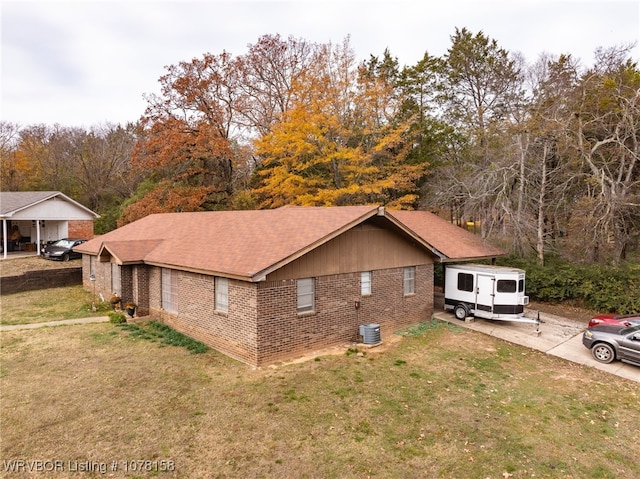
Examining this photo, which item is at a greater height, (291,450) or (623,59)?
(623,59)

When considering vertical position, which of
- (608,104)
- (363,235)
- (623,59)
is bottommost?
(363,235)

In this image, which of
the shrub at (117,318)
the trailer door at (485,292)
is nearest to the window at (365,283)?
the trailer door at (485,292)

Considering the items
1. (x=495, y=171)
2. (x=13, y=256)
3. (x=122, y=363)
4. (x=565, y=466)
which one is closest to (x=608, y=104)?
(x=495, y=171)

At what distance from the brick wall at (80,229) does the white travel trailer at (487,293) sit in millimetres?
29372

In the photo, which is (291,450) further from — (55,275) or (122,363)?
(55,275)

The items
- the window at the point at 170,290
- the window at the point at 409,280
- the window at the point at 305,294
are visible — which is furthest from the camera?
the window at the point at 409,280

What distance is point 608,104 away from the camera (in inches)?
670

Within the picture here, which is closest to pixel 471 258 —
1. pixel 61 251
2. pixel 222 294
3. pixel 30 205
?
pixel 222 294

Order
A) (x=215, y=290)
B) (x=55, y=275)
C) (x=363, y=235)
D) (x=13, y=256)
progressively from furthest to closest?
(x=13, y=256) < (x=55, y=275) < (x=363, y=235) < (x=215, y=290)

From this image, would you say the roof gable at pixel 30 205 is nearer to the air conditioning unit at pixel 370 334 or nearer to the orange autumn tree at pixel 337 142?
the orange autumn tree at pixel 337 142

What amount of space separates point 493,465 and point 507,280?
9.15 meters

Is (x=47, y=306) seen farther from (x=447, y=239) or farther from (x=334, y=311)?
(x=447, y=239)

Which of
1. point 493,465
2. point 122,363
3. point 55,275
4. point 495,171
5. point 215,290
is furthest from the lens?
point 55,275

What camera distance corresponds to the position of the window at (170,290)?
14.1 m
